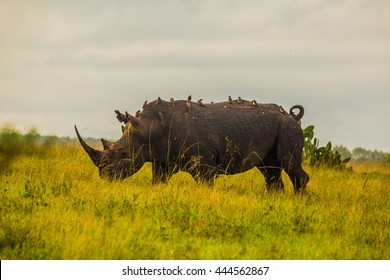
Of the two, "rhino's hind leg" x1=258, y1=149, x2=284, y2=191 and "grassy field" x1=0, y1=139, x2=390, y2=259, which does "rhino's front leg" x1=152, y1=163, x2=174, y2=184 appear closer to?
"grassy field" x1=0, y1=139, x2=390, y2=259

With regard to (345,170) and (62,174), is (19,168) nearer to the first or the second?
(62,174)

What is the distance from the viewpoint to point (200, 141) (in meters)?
12.7

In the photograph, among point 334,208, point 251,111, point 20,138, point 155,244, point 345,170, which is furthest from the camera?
point 345,170

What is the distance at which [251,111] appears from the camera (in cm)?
1342

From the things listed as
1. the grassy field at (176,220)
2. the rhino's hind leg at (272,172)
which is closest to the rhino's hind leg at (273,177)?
the rhino's hind leg at (272,172)

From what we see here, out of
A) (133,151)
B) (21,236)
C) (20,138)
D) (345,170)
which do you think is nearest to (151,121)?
(133,151)

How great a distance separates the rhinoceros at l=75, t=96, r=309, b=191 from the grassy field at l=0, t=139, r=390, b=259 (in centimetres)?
35

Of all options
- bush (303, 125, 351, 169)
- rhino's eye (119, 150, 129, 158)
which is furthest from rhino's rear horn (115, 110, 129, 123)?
bush (303, 125, 351, 169)

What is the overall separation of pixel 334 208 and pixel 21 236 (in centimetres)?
514

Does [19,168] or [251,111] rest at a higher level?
[251,111]

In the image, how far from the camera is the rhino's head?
12.4 m

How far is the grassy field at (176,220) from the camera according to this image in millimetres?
8430

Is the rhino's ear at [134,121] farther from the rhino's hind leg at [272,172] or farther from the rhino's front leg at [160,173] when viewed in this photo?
the rhino's hind leg at [272,172]

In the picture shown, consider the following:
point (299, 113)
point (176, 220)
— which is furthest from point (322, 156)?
point (176, 220)
